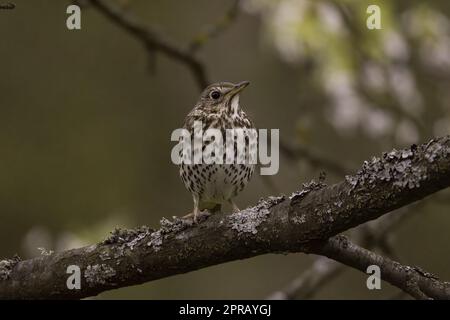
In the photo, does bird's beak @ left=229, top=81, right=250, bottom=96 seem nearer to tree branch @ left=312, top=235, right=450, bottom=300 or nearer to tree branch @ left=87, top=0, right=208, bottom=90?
tree branch @ left=87, top=0, right=208, bottom=90

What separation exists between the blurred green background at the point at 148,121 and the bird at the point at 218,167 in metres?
1.73

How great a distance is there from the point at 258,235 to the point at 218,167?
1292 mm

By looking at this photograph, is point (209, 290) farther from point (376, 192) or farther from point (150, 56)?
point (376, 192)

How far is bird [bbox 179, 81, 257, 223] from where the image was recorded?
5.18m

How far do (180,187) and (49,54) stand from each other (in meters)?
1.75

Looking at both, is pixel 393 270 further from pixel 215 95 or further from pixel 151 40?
pixel 151 40

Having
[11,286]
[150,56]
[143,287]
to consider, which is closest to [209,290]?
[143,287]

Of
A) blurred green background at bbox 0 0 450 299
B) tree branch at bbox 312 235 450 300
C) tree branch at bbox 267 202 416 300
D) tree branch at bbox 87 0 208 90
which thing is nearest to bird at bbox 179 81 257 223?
tree branch at bbox 87 0 208 90

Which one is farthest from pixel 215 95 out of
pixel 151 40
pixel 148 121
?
pixel 148 121

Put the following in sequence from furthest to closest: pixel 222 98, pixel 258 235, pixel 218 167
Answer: pixel 222 98 < pixel 218 167 < pixel 258 235

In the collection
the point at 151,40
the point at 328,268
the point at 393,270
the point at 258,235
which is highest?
the point at 151,40

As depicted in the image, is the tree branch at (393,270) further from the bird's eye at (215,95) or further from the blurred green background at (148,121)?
the blurred green background at (148,121)

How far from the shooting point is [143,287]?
7.39 metres

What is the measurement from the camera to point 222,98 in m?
5.64
